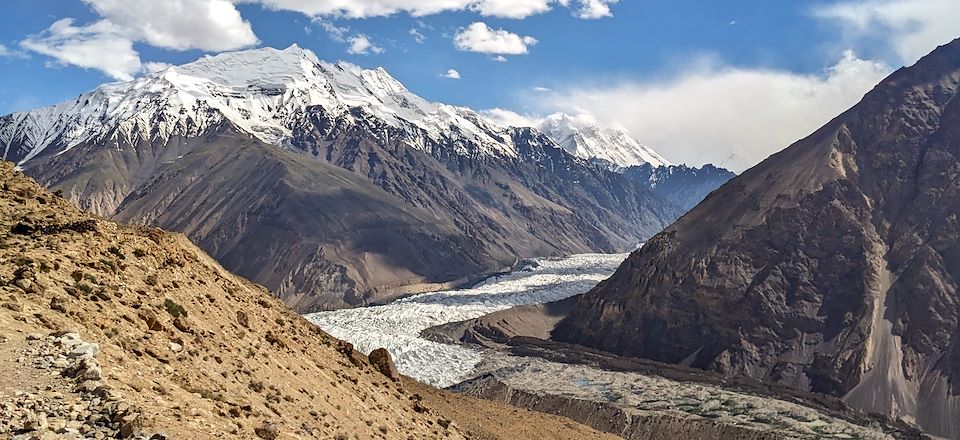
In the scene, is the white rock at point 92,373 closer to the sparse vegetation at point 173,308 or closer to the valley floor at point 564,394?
the sparse vegetation at point 173,308

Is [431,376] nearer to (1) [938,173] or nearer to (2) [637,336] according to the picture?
A: (2) [637,336]

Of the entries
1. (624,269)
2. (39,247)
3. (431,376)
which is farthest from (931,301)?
(39,247)

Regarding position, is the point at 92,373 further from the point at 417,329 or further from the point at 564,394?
the point at 417,329

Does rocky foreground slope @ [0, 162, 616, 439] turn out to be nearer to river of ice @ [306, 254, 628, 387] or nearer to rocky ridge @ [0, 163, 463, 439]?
rocky ridge @ [0, 163, 463, 439]

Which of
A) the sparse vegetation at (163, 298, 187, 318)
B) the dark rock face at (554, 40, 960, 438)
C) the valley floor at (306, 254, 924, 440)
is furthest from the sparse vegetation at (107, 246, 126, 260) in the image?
Result: the dark rock face at (554, 40, 960, 438)

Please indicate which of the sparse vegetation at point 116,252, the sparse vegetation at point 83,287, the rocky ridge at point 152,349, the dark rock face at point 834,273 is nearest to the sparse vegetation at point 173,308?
the rocky ridge at point 152,349
